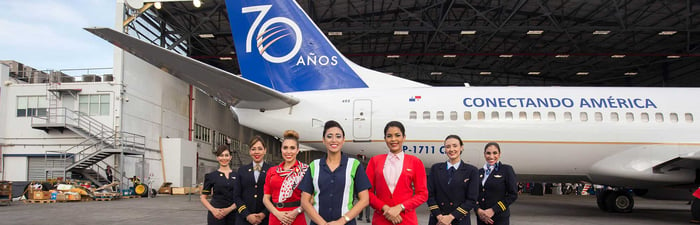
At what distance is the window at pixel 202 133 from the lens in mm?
30906

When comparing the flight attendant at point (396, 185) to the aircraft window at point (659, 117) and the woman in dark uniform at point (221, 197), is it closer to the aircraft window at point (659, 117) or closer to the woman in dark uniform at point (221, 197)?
the woman in dark uniform at point (221, 197)

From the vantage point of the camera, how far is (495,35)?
30.4 metres

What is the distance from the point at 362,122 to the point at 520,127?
3.59m

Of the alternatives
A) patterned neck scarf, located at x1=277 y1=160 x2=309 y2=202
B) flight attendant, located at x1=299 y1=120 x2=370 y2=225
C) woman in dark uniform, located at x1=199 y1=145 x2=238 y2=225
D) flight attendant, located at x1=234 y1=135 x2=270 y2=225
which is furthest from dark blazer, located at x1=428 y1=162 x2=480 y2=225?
woman in dark uniform, located at x1=199 y1=145 x2=238 y2=225

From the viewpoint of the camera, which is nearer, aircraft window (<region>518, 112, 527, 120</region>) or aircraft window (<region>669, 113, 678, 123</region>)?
aircraft window (<region>518, 112, 527, 120</region>)

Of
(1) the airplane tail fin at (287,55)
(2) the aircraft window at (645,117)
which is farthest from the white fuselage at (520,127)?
(1) the airplane tail fin at (287,55)

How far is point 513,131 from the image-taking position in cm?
1147

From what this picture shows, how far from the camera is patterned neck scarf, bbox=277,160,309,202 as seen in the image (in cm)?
434

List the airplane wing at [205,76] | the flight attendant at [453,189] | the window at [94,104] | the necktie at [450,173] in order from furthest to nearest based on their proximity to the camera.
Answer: the window at [94,104] → the airplane wing at [205,76] → the necktie at [450,173] → the flight attendant at [453,189]

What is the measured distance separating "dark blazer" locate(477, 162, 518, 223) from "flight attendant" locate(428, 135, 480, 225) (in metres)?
0.55

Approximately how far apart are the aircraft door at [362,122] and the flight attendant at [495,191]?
585 centimetres

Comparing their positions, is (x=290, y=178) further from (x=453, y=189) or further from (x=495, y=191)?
(x=495, y=191)

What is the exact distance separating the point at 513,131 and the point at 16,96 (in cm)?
2234

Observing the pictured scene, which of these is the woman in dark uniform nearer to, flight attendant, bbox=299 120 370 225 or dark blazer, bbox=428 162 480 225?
flight attendant, bbox=299 120 370 225
